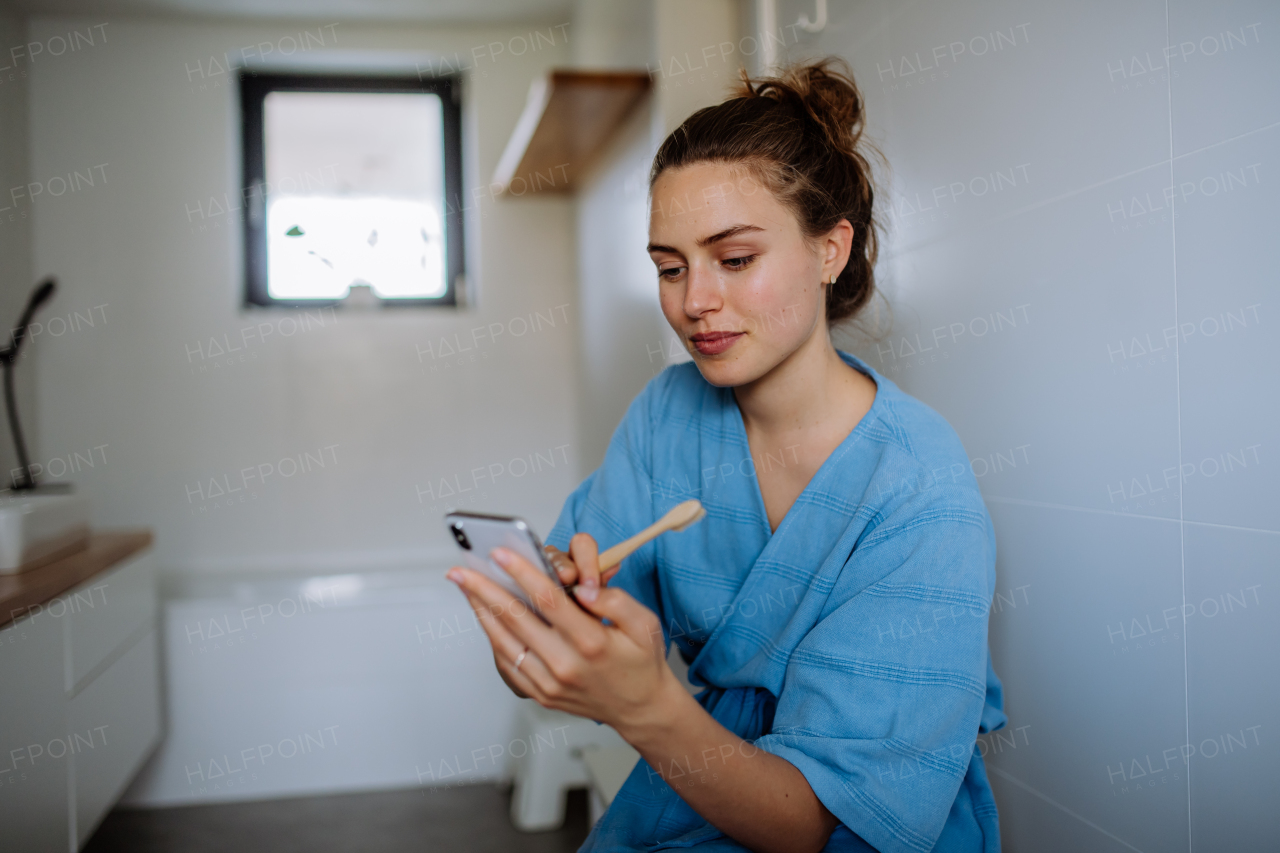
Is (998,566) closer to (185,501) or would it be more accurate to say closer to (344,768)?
(344,768)

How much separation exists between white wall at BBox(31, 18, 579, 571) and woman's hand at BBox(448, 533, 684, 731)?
2.24 meters

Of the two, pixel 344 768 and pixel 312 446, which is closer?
pixel 344 768

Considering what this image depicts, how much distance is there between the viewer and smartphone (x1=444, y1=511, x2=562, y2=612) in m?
0.58

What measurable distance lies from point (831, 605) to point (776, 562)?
0.09 meters

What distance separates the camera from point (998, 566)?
1.05 metres

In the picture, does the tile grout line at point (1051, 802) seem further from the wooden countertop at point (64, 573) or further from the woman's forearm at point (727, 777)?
the wooden countertop at point (64, 573)

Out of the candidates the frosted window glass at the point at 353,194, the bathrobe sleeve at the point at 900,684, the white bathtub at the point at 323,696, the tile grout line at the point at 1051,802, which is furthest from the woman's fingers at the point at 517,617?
the frosted window glass at the point at 353,194

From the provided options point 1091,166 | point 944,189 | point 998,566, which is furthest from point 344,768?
point 1091,166

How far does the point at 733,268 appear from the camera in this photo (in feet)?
2.95

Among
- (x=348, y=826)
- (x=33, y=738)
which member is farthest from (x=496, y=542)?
(x=348, y=826)

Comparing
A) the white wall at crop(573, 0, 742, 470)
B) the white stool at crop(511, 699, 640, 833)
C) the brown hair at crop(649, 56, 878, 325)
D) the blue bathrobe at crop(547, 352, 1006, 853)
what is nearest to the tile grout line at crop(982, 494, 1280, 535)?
the blue bathrobe at crop(547, 352, 1006, 853)

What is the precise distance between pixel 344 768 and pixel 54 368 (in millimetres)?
1443

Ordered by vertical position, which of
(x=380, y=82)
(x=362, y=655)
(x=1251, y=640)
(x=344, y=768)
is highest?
(x=380, y=82)

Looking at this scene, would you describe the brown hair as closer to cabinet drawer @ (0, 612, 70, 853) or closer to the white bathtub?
cabinet drawer @ (0, 612, 70, 853)
